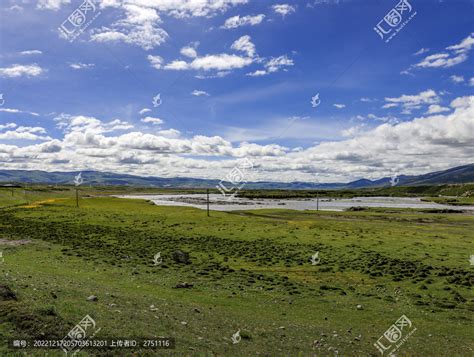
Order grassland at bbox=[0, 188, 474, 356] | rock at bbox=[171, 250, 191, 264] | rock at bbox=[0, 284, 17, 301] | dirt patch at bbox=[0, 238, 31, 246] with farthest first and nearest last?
1. dirt patch at bbox=[0, 238, 31, 246]
2. rock at bbox=[171, 250, 191, 264]
3. grassland at bbox=[0, 188, 474, 356]
4. rock at bbox=[0, 284, 17, 301]

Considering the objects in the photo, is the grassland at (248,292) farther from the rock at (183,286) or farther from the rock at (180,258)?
the rock at (180,258)

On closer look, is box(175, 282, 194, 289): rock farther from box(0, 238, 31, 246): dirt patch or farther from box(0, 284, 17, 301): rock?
box(0, 238, 31, 246): dirt patch

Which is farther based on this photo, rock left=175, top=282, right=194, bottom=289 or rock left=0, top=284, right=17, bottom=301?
rock left=175, top=282, right=194, bottom=289

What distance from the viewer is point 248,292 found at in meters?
22.5

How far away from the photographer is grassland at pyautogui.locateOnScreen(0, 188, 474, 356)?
1359cm

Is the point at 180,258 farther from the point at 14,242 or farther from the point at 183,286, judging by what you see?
the point at 14,242

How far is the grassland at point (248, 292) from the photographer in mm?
13586

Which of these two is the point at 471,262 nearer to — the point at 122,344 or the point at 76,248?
the point at 122,344

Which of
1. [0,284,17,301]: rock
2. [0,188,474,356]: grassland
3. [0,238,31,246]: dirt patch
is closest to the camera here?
[0,284,17,301]: rock

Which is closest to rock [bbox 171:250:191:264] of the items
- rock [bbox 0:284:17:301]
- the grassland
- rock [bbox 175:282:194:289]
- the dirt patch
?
the grassland

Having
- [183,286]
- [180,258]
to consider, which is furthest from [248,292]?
[180,258]

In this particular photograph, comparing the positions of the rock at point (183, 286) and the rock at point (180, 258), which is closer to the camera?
the rock at point (183, 286)

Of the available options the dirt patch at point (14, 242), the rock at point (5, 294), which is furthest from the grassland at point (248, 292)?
the dirt patch at point (14, 242)

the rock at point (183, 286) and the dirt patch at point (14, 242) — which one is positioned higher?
Result: the dirt patch at point (14, 242)
